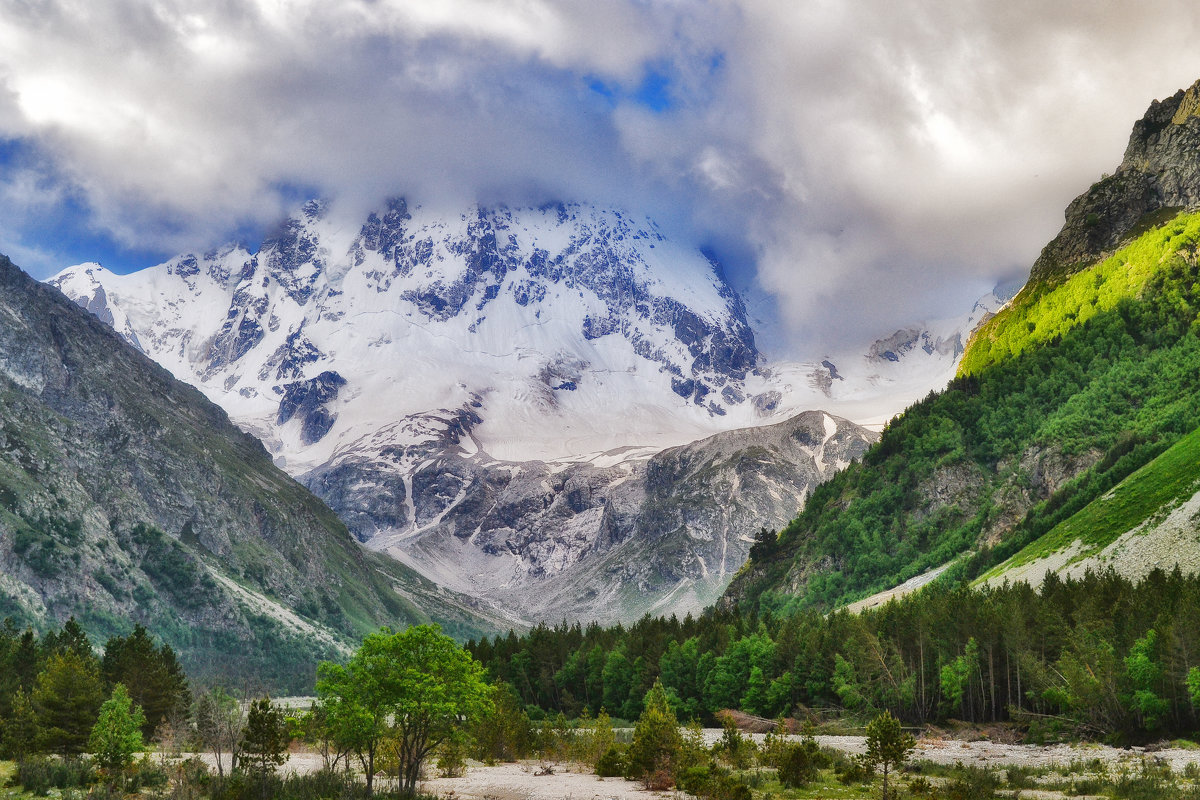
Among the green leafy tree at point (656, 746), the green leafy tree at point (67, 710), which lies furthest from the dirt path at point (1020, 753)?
the green leafy tree at point (67, 710)

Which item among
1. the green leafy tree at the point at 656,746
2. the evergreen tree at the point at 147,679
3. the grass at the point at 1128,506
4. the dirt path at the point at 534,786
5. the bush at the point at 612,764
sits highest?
the grass at the point at 1128,506

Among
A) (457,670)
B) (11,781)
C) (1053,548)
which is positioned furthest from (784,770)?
(1053,548)

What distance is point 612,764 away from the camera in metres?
90.4

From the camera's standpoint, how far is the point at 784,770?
7725 centimetres

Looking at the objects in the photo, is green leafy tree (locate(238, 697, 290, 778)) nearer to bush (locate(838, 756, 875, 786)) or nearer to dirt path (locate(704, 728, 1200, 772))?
bush (locate(838, 756, 875, 786))

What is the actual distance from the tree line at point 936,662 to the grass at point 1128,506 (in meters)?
19.8

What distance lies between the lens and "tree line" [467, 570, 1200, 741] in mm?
96938

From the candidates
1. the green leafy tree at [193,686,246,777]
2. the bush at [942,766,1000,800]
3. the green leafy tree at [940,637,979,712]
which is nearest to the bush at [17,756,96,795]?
the green leafy tree at [193,686,246,777]

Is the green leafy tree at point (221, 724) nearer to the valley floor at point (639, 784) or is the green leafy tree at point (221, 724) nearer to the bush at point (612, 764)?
the valley floor at point (639, 784)

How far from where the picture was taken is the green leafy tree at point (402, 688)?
70250 mm

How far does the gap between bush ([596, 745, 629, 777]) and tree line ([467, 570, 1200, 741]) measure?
4353 centimetres

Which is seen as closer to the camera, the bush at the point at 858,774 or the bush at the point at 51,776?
the bush at the point at 51,776

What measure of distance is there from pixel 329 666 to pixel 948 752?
196 ft

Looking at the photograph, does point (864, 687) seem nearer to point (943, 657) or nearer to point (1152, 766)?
point (943, 657)
